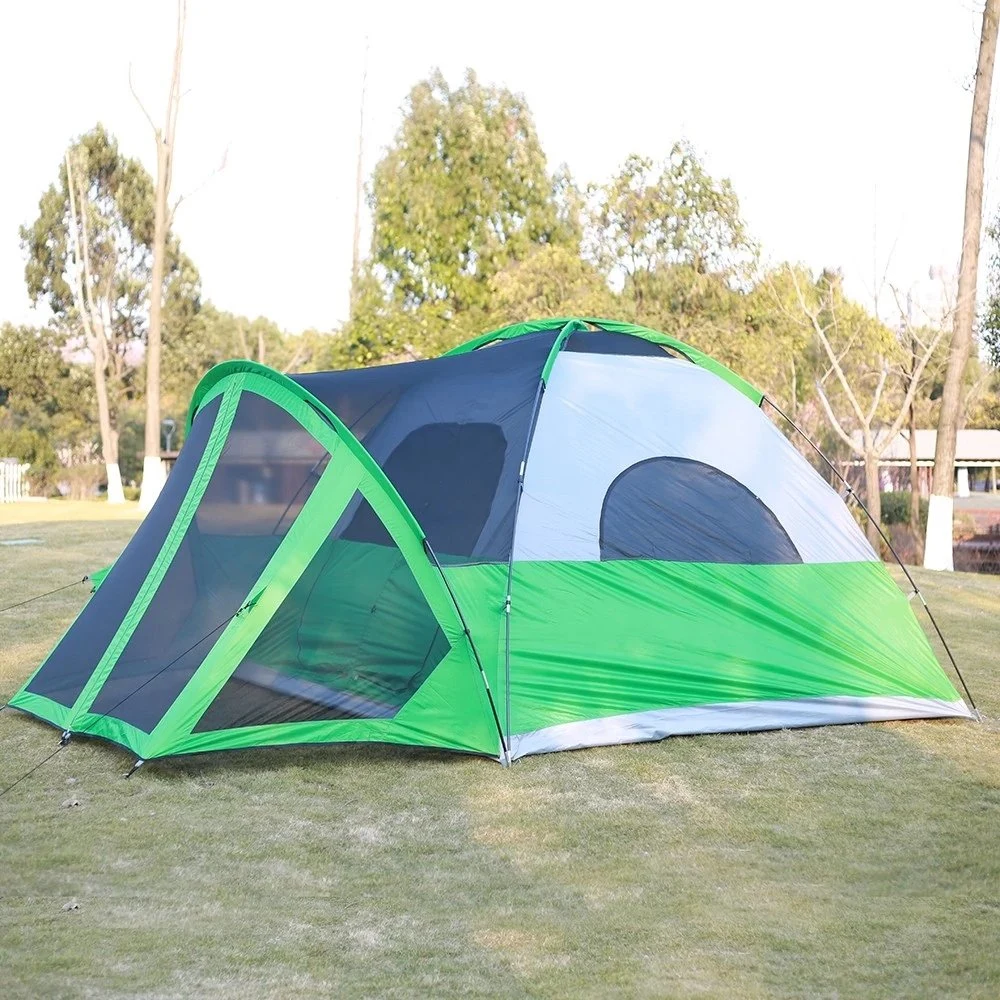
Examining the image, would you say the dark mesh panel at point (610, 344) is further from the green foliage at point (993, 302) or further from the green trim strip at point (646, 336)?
the green foliage at point (993, 302)

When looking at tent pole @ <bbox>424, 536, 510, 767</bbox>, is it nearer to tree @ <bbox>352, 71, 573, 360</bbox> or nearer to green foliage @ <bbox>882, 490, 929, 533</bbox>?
tree @ <bbox>352, 71, 573, 360</bbox>

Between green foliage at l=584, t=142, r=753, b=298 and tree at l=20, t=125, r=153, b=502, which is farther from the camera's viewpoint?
tree at l=20, t=125, r=153, b=502

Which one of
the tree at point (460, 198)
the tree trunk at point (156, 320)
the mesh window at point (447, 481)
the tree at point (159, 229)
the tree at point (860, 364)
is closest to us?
the mesh window at point (447, 481)

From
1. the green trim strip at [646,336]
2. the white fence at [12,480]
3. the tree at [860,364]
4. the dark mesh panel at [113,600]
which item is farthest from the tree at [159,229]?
the dark mesh panel at [113,600]

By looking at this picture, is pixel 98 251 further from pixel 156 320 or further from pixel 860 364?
pixel 860 364

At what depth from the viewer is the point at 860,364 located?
22500 mm

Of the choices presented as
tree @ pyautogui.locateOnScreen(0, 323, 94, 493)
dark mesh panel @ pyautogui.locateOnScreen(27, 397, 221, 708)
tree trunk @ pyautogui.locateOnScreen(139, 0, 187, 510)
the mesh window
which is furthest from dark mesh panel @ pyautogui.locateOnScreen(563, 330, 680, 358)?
tree @ pyautogui.locateOnScreen(0, 323, 94, 493)

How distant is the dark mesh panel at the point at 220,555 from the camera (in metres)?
4.99

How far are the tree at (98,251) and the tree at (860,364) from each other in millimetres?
18065

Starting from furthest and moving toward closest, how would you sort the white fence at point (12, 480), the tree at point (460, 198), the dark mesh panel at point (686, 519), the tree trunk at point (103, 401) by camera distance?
the tree trunk at point (103, 401)
the white fence at point (12, 480)
the tree at point (460, 198)
the dark mesh panel at point (686, 519)

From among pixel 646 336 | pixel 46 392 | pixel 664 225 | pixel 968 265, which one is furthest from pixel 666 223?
pixel 46 392

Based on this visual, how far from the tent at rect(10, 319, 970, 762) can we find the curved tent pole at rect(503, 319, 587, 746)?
12mm

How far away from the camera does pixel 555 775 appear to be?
492cm

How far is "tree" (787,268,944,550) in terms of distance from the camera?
1828cm
